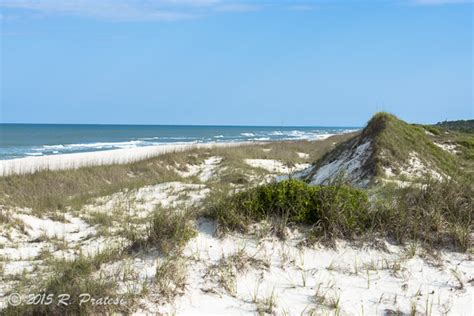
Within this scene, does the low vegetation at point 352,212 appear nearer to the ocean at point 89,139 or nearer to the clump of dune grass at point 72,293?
the clump of dune grass at point 72,293

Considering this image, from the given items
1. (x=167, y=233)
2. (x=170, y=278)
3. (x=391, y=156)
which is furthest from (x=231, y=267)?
(x=391, y=156)

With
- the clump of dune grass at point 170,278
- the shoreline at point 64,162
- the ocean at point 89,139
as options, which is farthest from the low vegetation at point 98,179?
the ocean at point 89,139

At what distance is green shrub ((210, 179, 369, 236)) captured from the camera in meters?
6.41

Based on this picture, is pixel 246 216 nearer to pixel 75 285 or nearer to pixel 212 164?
pixel 75 285

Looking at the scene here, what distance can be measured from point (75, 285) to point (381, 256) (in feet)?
11.7

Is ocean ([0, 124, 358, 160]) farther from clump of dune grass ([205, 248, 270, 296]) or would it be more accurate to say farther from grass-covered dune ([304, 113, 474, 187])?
clump of dune grass ([205, 248, 270, 296])

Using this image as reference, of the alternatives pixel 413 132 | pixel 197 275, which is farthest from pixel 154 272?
pixel 413 132

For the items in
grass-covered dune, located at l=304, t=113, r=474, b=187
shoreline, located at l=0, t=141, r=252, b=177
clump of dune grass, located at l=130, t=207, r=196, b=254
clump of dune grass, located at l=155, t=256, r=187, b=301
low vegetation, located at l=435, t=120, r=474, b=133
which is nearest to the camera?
clump of dune grass, located at l=155, t=256, r=187, b=301

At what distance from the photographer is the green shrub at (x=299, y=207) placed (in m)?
6.41

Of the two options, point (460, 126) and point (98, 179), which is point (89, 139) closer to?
point (460, 126)

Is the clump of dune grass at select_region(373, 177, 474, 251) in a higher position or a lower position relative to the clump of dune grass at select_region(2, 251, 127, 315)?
higher

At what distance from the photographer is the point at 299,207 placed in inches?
261

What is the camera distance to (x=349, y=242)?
6359 millimetres

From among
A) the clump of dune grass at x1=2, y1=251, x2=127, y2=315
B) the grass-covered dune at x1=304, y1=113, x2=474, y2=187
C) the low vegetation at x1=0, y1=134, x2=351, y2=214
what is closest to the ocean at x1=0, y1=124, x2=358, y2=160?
the low vegetation at x1=0, y1=134, x2=351, y2=214
